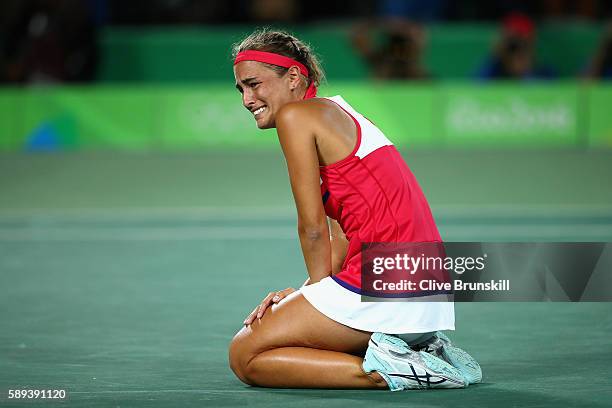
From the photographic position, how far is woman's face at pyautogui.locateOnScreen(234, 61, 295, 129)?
547cm

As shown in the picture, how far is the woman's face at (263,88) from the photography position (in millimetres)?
5469

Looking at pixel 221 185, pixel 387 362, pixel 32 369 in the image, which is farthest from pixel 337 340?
pixel 221 185

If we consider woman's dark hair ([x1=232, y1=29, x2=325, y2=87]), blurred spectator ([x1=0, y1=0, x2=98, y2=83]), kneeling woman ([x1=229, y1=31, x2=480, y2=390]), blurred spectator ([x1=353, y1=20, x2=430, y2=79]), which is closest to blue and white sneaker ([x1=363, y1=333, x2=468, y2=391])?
kneeling woman ([x1=229, y1=31, x2=480, y2=390])

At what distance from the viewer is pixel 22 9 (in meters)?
15.7

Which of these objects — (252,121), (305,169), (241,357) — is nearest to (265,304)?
(241,357)

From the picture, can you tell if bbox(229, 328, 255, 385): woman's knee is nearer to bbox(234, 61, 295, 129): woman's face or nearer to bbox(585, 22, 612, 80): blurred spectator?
bbox(234, 61, 295, 129): woman's face

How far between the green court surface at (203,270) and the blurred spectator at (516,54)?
124 cm

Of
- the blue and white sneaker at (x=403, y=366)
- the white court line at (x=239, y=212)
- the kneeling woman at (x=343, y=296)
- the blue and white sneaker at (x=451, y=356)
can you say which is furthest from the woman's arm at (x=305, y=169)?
the white court line at (x=239, y=212)

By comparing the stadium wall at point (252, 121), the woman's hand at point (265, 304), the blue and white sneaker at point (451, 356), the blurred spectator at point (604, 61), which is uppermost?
the blurred spectator at point (604, 61)

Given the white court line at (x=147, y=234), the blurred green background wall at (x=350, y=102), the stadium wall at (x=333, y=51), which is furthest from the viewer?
the stadium wall at (x=333, y=51)

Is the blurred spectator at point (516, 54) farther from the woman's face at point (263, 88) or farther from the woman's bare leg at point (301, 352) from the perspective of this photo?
the woman's bare leg at point (301, 352)

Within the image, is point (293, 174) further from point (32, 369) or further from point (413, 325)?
point (32, 369)

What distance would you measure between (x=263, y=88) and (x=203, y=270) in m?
3.63

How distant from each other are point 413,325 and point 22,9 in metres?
11.5
